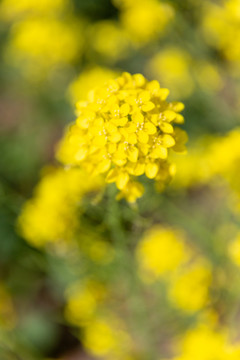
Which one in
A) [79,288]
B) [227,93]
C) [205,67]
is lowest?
[79,288]

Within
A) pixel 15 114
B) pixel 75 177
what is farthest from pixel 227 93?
pixel 15 114

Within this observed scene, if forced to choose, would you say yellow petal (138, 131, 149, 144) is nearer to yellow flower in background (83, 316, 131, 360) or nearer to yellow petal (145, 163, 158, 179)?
yellow petal (145, 163, 158, 179)

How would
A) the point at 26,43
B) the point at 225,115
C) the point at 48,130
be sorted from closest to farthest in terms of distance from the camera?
the point at 225,115 < the point at 26,43 < the point at 48,130

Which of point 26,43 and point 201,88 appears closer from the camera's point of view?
point 201,88

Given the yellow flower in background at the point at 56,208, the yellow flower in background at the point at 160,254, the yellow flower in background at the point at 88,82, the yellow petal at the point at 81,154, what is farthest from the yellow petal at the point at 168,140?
the yellow flower in background at the point at 88,82

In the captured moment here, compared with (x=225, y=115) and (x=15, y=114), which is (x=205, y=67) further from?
(x=15, y=114)

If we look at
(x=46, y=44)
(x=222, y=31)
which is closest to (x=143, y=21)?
(x=222, y=31)

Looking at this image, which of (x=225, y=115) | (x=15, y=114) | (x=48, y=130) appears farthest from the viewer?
(x=15, y=114)

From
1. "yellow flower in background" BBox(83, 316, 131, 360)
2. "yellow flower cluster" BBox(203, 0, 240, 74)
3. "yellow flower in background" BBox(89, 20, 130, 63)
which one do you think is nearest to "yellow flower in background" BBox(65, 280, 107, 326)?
"yellow flower in background" BBox(83, 316, 131, 360)
